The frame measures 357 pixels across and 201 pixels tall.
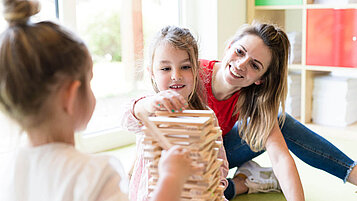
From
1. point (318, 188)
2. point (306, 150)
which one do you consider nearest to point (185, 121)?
point (306, 150)

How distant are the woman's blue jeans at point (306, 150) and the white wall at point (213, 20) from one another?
106 centimetres

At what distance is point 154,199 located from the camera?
3.10 ft

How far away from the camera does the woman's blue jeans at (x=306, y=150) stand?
189cm

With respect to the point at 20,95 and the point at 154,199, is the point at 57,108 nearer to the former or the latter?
the point at 20,95

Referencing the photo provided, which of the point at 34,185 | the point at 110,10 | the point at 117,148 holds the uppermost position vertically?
the point at 110,10

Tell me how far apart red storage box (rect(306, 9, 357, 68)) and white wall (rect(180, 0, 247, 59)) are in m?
0.49

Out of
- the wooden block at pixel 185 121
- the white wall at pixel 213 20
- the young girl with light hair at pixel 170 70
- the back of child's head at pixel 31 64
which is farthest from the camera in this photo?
the white wall at pixel 213 20

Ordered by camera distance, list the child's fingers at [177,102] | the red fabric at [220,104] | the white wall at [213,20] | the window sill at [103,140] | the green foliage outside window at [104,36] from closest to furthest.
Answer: the child's fingers at [177,102]
the red fabric at [220,104]
the window sill at [103,140]
the green foliage outside window at [104,36]
the white wall at [213,20]

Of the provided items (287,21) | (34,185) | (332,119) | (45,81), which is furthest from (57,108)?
(287,21)

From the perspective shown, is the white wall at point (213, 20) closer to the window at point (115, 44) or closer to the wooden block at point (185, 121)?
the window at point (115, 44)

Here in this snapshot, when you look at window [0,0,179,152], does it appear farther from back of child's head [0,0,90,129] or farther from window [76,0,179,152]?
back of child's head [0,0,90,129]

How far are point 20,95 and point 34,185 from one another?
19 centimetres

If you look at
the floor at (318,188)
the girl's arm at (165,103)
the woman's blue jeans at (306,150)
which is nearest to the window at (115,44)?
the floor at (318,188)

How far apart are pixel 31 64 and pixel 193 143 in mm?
416
